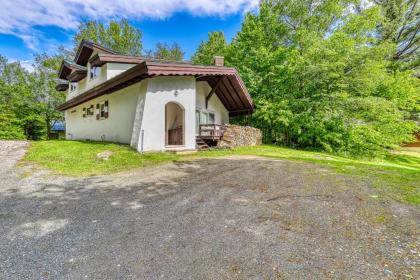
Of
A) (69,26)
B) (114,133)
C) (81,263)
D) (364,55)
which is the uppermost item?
(69,26)

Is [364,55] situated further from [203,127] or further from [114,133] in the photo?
[114,133]

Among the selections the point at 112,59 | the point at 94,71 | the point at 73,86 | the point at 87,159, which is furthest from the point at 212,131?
the point at 73,86

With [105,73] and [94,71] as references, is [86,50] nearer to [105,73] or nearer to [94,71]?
[94,71]

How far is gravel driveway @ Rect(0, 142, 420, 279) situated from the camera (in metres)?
2.59

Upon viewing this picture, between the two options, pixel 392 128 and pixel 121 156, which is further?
pixel 392 128

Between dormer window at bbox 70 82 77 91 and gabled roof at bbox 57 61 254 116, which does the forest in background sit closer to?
gabled roof at bbox 57 61 254 116

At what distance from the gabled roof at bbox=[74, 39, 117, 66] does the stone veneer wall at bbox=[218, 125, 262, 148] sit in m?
9.19

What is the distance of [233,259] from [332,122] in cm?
1454

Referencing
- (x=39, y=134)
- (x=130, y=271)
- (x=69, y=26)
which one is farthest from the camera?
(x=69, y=26)

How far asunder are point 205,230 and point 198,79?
10.9m

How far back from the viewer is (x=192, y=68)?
36.7ft

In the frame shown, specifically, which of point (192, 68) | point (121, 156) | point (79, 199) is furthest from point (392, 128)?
point (79, 199)

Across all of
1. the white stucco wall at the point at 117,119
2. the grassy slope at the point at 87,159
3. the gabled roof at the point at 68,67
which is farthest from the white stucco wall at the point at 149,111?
the gabled roof at the point at 68,67

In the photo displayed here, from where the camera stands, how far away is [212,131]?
1363 cm
